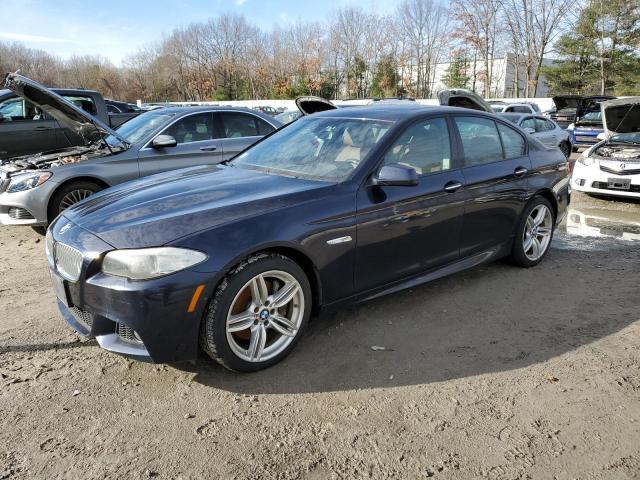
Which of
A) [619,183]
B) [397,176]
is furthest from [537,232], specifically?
[619,183]

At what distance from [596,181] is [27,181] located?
28.1ft

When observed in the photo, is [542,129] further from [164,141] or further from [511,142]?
[164,141]

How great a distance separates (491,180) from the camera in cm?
430

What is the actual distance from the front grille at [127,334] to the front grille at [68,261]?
38 cm

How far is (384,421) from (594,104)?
53.7ft

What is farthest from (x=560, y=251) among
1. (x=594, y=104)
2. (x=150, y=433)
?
(x=594, y=104)

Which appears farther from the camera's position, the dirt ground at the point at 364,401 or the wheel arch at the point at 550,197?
the wheel arch at the point at 550,197

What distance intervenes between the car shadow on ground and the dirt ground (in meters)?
0.02

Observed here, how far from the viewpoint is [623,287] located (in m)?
4.56

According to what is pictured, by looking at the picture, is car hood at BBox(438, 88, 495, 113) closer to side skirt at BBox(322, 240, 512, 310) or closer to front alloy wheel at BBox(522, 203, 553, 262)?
front alloy wheel at BBox(522, 203, 553, 262)

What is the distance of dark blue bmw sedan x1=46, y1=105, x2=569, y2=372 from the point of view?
2.67m

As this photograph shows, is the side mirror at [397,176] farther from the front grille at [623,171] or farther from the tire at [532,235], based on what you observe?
the front grille at [623,171]

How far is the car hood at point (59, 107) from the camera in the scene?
5816 millimetres

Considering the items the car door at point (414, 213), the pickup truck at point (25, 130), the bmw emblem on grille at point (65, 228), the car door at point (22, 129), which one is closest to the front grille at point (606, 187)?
the car door at point (414, 213)
